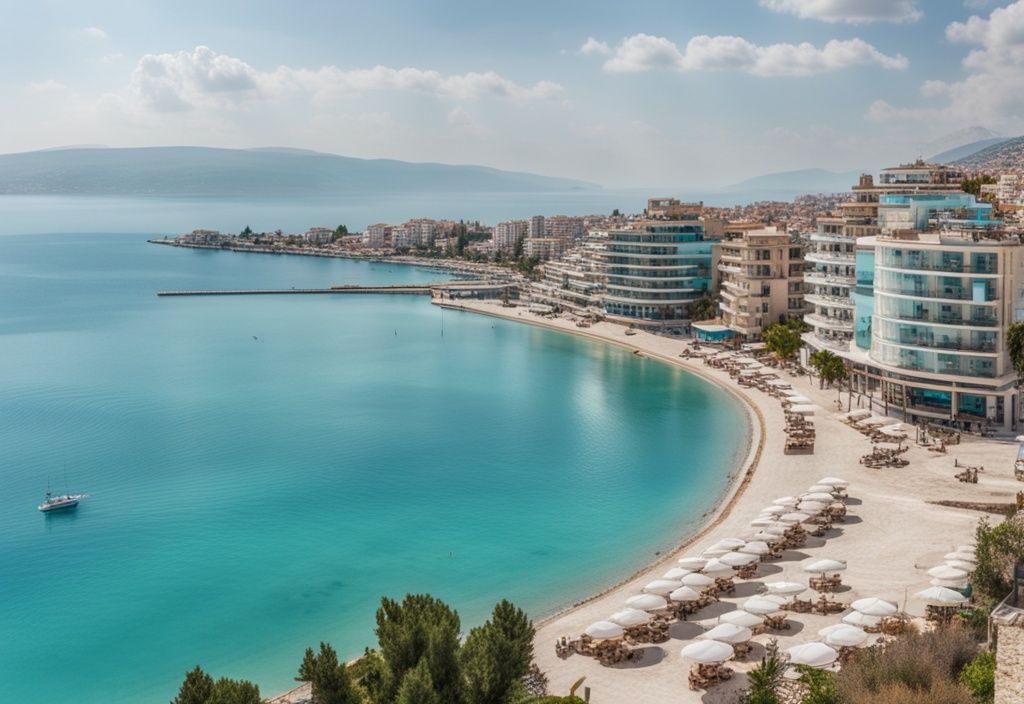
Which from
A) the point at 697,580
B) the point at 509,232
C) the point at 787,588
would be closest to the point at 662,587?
the point at 697,580

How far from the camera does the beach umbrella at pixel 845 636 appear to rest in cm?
1644

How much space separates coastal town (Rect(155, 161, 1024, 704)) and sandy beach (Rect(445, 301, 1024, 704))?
0.24ft

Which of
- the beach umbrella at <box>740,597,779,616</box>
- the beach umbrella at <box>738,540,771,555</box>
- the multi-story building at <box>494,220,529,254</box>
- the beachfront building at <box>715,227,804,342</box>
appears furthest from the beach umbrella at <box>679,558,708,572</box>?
the multi-story building at <box>494,220,529,254</box>

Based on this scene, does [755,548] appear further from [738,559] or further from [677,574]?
[677,574]

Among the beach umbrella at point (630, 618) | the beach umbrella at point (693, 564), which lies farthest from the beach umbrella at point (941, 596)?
the beach umbrella at point (630, 618)

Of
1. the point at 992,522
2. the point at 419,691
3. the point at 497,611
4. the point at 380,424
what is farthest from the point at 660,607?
the point at 380,424

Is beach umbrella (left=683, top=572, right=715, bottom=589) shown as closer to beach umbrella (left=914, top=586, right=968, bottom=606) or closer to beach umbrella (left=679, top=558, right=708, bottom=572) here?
beach umbrella (left=679, top=558, right=708, bottom=572)

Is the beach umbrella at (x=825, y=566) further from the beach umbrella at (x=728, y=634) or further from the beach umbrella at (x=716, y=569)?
the beach umbrella at (x=728, y=634)

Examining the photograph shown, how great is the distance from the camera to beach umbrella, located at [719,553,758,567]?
20.8 meters

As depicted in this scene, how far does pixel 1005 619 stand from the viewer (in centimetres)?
1264

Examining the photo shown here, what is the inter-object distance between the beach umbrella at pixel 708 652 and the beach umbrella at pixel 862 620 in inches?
110

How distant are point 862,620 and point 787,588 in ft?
7.13

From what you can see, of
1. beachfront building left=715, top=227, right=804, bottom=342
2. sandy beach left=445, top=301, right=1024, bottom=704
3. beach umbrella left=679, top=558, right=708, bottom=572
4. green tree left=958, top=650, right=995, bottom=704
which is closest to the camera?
green tree left=958, top=650, right=995, bottom=704

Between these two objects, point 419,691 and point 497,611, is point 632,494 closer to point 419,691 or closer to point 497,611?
point 497,611
